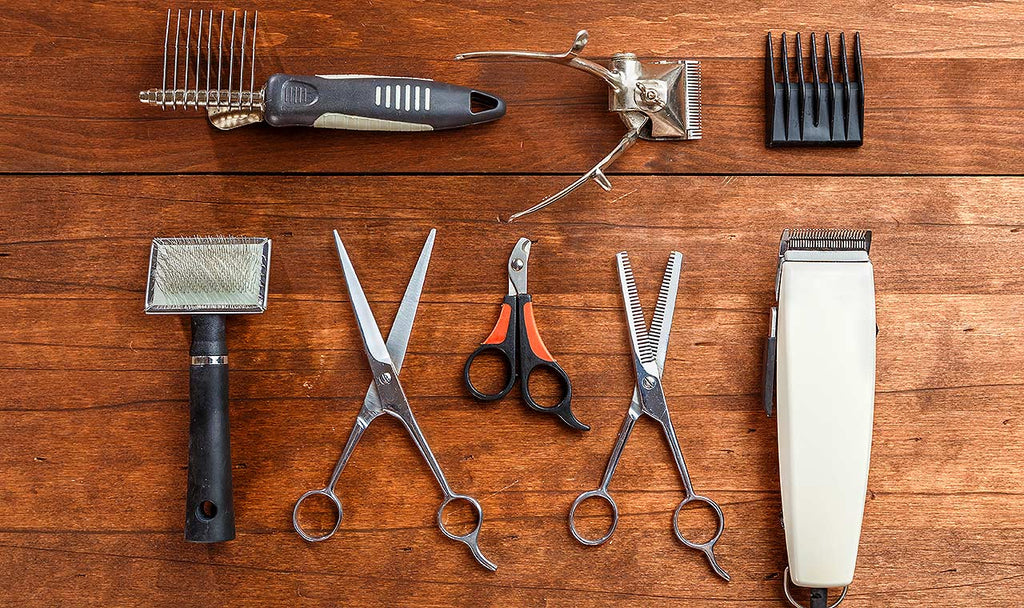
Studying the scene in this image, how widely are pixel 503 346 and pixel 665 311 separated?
150 mm

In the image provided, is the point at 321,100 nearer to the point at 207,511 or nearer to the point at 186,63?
the point at 186,63

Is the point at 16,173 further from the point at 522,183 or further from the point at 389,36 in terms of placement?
the point at 522,183

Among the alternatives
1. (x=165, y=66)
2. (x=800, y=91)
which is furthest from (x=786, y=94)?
(x=165, y=66)

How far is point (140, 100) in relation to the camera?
0.74 metres

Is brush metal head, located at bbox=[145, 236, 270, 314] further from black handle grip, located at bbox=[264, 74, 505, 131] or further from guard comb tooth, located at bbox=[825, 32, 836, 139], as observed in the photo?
guard comb tooth, located at bbox=[825, 32, 836, 139]

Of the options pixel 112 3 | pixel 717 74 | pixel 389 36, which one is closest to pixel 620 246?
pixel 717 74

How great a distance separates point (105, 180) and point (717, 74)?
581mm

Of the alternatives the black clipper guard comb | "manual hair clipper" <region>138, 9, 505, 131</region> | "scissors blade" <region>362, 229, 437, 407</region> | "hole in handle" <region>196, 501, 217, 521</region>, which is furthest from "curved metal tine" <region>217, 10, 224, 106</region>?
the black clipper guard comb

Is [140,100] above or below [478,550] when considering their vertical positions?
above

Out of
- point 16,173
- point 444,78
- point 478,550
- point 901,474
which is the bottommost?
point 478,550

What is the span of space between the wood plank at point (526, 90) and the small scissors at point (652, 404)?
0.14 m

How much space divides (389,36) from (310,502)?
437mm

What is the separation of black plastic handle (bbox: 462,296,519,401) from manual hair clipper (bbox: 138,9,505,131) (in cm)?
17

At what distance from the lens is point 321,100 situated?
701mm
